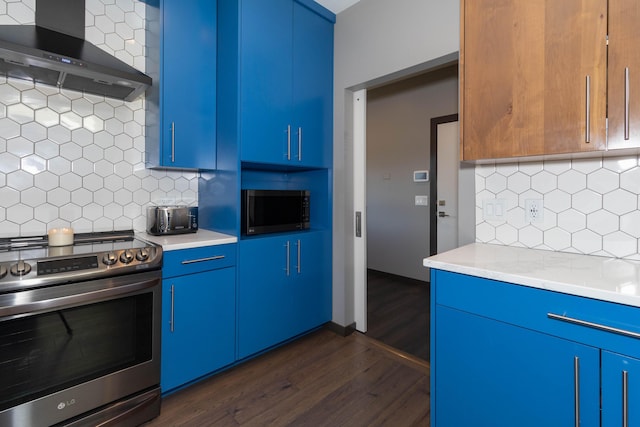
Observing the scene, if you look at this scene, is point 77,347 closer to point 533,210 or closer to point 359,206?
point 359,206

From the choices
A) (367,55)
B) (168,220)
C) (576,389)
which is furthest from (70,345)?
(367,55)

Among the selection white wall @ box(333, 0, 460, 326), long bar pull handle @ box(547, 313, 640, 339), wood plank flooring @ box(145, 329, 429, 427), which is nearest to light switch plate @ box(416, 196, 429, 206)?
white wall @ box(333, 0, 460, 326)

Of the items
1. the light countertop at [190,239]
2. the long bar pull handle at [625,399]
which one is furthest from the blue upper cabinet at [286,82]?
the long bar pull handle at [625,399]

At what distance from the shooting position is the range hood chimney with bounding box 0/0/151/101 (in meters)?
1.44

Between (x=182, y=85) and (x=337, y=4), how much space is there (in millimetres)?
1439

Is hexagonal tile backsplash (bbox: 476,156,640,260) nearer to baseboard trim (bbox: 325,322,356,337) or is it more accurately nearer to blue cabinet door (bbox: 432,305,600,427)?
blue cabinet door (bbox: 432,305,600,427)

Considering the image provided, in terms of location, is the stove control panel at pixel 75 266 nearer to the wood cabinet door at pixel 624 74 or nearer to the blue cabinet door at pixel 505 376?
the blue cabinet door at pixel 505 376

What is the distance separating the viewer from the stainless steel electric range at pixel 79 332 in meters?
1.31

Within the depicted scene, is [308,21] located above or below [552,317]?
above

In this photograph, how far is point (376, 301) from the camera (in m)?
3.56

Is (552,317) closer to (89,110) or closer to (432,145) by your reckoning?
(89,110)

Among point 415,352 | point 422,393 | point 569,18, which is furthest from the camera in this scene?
point 415,352

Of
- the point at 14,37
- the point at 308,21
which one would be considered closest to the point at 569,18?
the point at 308,21

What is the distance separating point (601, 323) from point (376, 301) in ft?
8.83
